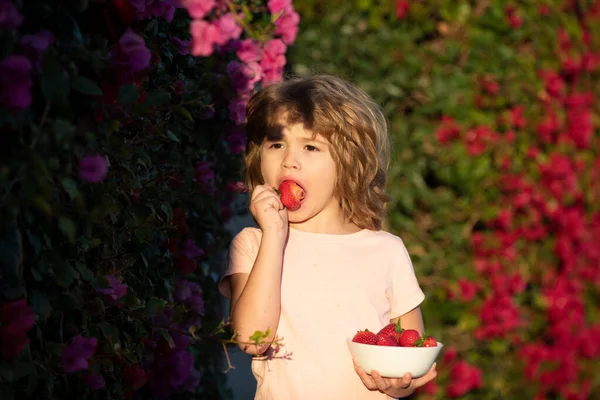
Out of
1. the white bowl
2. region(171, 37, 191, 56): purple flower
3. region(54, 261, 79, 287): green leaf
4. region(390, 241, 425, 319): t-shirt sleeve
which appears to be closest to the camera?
region(54, 261, 79, 287): green leaf

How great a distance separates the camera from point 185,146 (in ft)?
9.70

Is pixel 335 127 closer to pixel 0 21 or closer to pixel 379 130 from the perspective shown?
pixel 379 130

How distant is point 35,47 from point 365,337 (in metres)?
1.13

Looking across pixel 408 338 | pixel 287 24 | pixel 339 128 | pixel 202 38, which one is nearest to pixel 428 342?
pixel 408 338

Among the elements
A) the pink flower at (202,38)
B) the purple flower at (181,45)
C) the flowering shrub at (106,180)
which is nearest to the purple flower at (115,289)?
the flowering shrub at (106,180)

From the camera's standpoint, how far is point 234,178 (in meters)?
3.32

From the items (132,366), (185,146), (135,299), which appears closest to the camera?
(135,299)

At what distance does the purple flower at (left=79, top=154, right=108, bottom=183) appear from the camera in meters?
1.57

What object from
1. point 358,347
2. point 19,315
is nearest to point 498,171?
point 358,347

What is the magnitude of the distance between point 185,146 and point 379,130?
0.67m

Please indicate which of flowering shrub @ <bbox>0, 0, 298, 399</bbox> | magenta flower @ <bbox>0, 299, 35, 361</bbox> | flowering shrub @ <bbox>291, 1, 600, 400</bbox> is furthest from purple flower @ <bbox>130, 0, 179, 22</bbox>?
flowering shrub @ <bbox>291, 1, 600, 400</bbox>

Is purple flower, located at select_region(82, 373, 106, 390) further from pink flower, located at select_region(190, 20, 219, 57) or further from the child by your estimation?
pink flower, located at select_region(190, 20, 219, 57)

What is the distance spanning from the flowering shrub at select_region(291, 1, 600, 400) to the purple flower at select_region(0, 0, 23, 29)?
316 cm

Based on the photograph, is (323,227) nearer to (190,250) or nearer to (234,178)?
(190,250)
